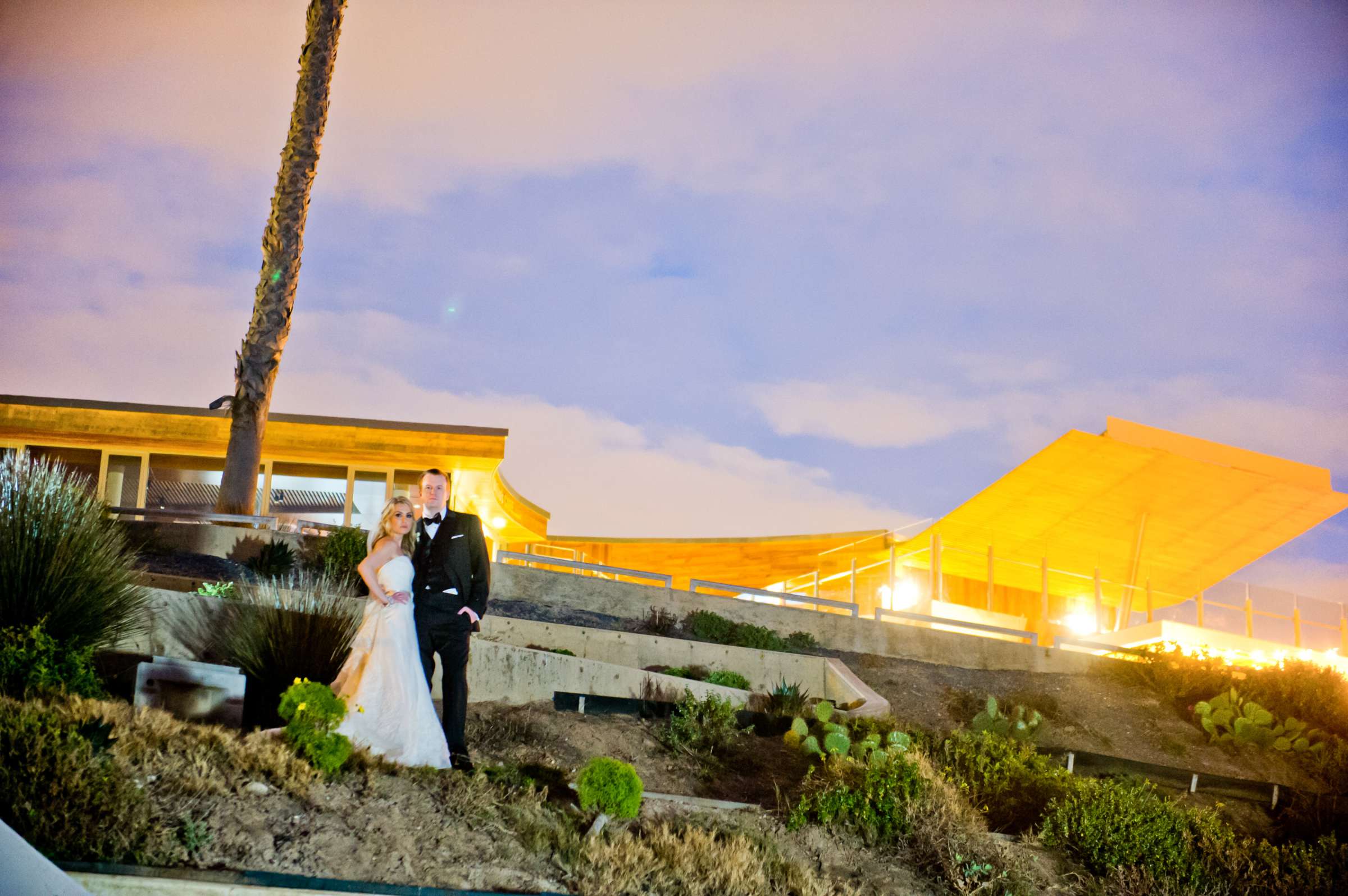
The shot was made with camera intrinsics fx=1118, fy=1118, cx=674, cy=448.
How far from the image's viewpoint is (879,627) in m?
16.6

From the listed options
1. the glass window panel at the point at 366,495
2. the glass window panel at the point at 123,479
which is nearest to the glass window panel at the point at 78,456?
the glass window panel at the point at 123,479

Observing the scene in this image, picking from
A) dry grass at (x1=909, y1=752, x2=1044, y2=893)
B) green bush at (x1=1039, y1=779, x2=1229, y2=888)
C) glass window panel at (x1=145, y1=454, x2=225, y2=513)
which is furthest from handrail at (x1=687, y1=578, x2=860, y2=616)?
glass window panel at (x1=145, y1=454, x2=225, y2=513)

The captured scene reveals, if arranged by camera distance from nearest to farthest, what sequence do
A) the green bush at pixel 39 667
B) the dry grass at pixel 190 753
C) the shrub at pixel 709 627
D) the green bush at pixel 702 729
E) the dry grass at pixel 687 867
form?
the dry grass at pixel 190 753
the dry grass at pixel 687 867
the green bush at pixel 39 667
the green bush at pixel 702 729
the shrub at pixel 709 627

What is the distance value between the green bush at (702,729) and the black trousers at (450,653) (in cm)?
281

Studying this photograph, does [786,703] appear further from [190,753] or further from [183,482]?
[183,482]

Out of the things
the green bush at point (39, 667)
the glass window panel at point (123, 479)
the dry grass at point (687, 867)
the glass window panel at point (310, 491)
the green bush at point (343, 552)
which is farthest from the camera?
the glass window panel at point (310, 491)

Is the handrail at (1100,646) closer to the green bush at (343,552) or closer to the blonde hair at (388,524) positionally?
the green bush at (343,552)

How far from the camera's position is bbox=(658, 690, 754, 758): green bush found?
32.5ft

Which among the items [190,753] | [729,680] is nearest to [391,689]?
[190,753]

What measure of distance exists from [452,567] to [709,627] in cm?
854

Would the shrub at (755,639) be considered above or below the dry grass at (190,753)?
above

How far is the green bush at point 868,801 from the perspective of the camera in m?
7.99

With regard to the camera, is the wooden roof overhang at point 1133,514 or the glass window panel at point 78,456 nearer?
the wooden roof overhang at point 1133,514

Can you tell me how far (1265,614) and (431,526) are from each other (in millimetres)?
20549
